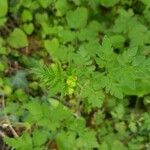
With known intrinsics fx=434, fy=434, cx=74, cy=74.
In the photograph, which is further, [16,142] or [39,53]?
[39,53]

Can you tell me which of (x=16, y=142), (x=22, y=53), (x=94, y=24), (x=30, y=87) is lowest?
(x=16, y=142)

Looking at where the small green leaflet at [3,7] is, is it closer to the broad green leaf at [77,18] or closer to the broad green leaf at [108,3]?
the broad green leaf at [77,18]

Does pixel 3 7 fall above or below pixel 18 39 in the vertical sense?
above

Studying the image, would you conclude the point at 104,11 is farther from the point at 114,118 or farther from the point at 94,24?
the point at 114,118

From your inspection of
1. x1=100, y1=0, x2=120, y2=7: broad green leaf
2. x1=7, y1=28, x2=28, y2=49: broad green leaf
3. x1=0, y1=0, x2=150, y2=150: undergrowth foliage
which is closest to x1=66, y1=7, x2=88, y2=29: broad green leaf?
x1=0, y1=0, x2=150, y2=150: undergrowth foliage

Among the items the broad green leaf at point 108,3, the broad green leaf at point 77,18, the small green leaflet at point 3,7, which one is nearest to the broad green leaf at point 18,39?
the small green leaflet at point 3,7

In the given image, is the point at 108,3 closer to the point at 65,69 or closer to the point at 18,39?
the point at 65,69

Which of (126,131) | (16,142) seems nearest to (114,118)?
(126,131)

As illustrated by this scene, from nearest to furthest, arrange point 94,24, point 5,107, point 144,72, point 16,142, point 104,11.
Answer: point 144,72, point 16,142, point 5,107, point 94,24, point 104,11

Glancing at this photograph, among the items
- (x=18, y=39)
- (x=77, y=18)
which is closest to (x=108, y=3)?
(x=77, y=18)
